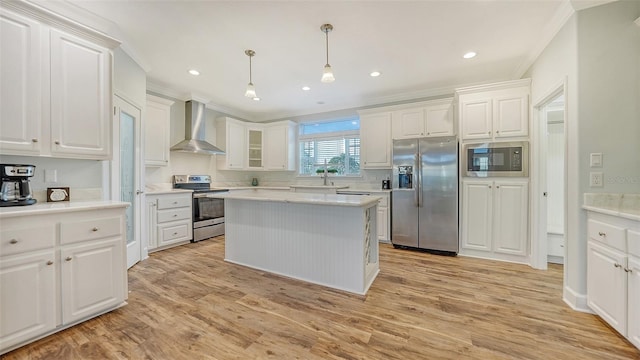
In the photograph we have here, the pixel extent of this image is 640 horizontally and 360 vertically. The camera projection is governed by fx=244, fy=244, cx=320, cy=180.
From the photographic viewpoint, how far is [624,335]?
167 cm

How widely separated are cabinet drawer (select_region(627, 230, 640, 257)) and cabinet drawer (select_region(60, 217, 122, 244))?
3.84 m

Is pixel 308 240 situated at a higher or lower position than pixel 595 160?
lower

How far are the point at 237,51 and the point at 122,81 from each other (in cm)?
137

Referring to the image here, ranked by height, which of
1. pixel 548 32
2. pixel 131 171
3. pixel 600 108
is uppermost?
pixel 548 32

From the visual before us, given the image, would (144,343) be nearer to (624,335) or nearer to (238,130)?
(624,335)

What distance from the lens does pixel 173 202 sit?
393 cm

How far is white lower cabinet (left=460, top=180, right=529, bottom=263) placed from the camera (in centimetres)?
321

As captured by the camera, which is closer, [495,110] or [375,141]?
[495,110]

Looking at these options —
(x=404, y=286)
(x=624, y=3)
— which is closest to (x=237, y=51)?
(x=404, y=286)

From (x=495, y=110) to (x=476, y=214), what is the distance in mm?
1462

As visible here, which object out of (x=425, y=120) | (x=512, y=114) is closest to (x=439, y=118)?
(x=425, y=120)

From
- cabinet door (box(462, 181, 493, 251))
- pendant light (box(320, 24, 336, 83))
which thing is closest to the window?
cabinet door (box(462, 181, 493, 251))

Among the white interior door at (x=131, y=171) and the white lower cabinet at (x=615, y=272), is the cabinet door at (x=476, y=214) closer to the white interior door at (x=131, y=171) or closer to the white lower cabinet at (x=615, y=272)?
the white lower cabinet at (x=615, y=272)

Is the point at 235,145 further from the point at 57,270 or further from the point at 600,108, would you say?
the point at 600,108
